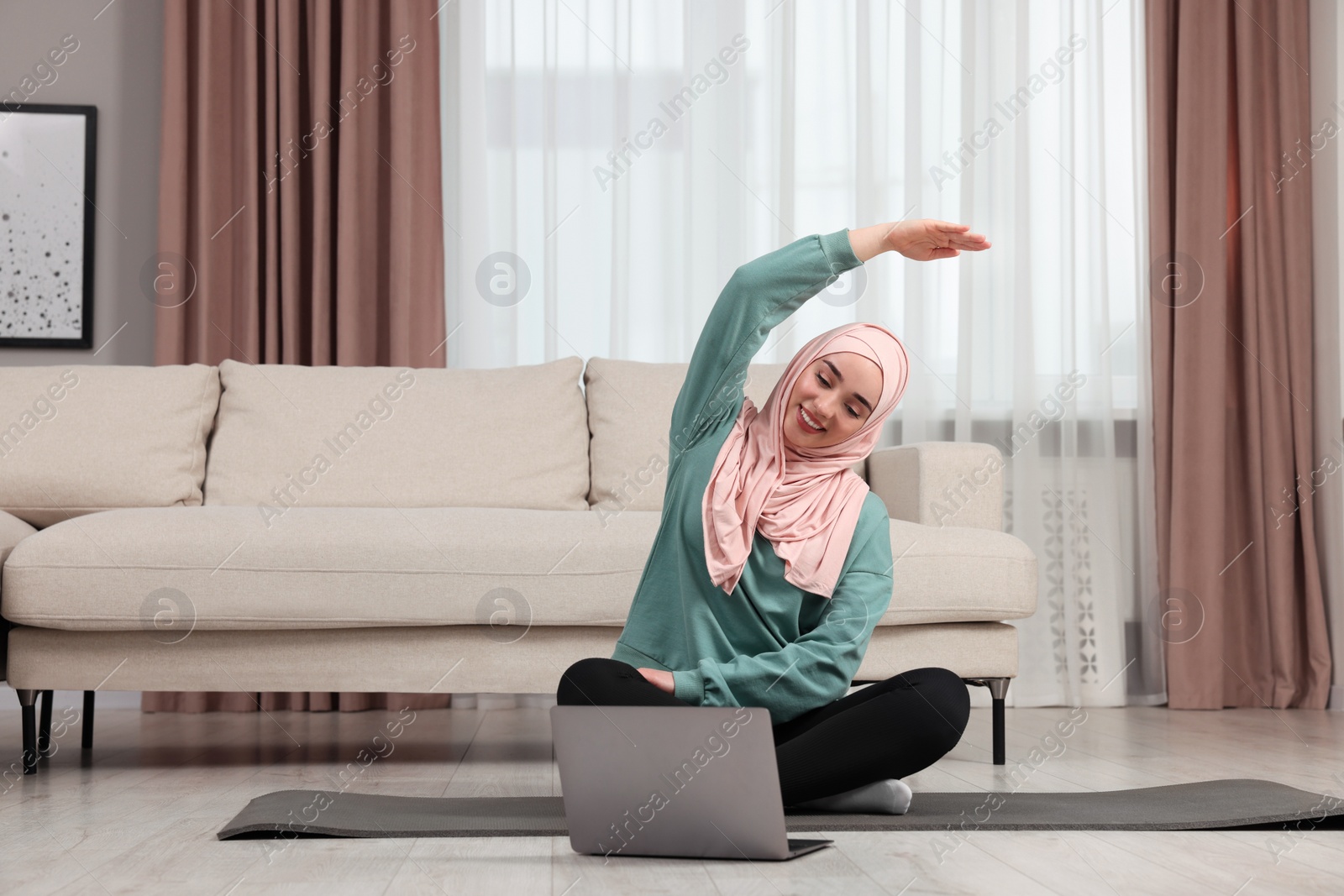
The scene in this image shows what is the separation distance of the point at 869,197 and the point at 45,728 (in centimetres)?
229

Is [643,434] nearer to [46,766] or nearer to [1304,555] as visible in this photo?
[46,766]

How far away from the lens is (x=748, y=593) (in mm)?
1425

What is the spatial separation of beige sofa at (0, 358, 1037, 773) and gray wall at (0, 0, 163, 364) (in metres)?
0.65

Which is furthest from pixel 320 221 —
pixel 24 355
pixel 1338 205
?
pixel 1338 205

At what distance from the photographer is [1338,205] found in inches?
116

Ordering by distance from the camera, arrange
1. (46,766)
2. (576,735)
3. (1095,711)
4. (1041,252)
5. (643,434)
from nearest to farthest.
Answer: (576,735) < (46,766) < (643,434) < (1095,711) < (1041,252)

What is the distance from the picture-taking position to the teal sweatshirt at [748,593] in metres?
1.37

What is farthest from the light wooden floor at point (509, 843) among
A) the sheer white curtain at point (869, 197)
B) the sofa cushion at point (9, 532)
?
the sheer white curtain at point (869, 197)

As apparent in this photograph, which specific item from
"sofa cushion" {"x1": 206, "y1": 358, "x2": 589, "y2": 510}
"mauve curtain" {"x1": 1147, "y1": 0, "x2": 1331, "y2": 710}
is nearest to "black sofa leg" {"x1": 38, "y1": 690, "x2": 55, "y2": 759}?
"sofa cushion" {"x1": 206, "y1": 358, "x2": 589, "y2": 510}

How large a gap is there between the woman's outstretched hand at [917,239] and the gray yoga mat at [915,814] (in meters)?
0.71

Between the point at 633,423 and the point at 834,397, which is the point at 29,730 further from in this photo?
the point at 834,397

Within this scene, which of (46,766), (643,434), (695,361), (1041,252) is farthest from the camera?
(1041,252)

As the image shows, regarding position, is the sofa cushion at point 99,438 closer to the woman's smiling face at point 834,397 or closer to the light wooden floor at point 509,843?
the light wooden floor at point 509,843

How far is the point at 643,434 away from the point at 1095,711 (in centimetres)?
138
